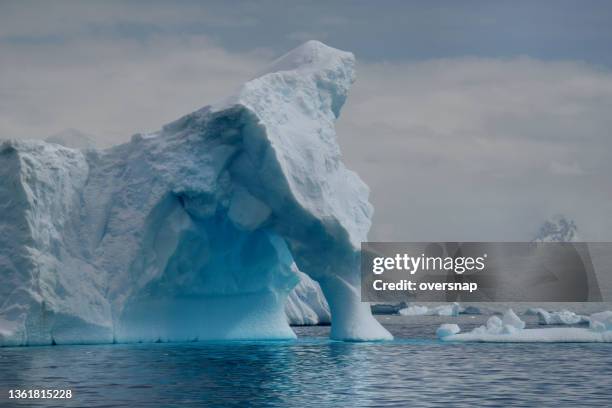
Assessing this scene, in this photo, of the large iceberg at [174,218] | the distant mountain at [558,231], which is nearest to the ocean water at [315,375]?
the large iceberg at [174,218]

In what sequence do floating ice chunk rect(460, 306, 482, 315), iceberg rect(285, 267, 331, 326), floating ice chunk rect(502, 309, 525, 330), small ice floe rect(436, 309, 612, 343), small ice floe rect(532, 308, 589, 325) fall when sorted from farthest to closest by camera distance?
floating ice chunk rect(460, 306, 482, 315), iceberg rect(285, 267, 331, 326), small ice floe rect(532, 308, 589, 325), floating ice chunk rect(502, 309, 525, 330), small ice floe rect(436, 309, 612, 343)

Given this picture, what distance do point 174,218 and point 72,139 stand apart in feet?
32.8

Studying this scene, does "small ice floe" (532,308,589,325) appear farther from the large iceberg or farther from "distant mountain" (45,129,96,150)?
"distant mountain" (45,129,96,150)

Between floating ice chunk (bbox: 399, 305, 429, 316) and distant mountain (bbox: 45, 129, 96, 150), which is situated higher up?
distant mountain (bbox: 45, 129, 96, 150)

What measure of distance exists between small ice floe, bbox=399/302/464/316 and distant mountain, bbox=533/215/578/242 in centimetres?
1183

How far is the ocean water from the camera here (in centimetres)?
1557

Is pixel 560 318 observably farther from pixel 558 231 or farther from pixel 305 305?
pixel 558 231

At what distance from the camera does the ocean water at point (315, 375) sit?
613 inches

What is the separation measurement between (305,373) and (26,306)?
10352 mm

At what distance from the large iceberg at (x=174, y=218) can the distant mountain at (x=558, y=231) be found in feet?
138

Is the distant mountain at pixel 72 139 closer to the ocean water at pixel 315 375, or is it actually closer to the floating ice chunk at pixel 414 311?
the ocean water at pixel 315 375

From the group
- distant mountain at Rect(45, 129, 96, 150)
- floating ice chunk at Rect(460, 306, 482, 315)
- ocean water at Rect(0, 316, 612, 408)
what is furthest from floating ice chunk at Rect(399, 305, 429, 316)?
ocean water at Rect(0, 316, 612, 408)

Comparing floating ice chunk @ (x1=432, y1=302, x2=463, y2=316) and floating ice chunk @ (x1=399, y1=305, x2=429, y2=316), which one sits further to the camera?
floating ice chunk @ (x1=399, y1=305, x2=429, y2=316)

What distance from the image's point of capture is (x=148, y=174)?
2870 cm
